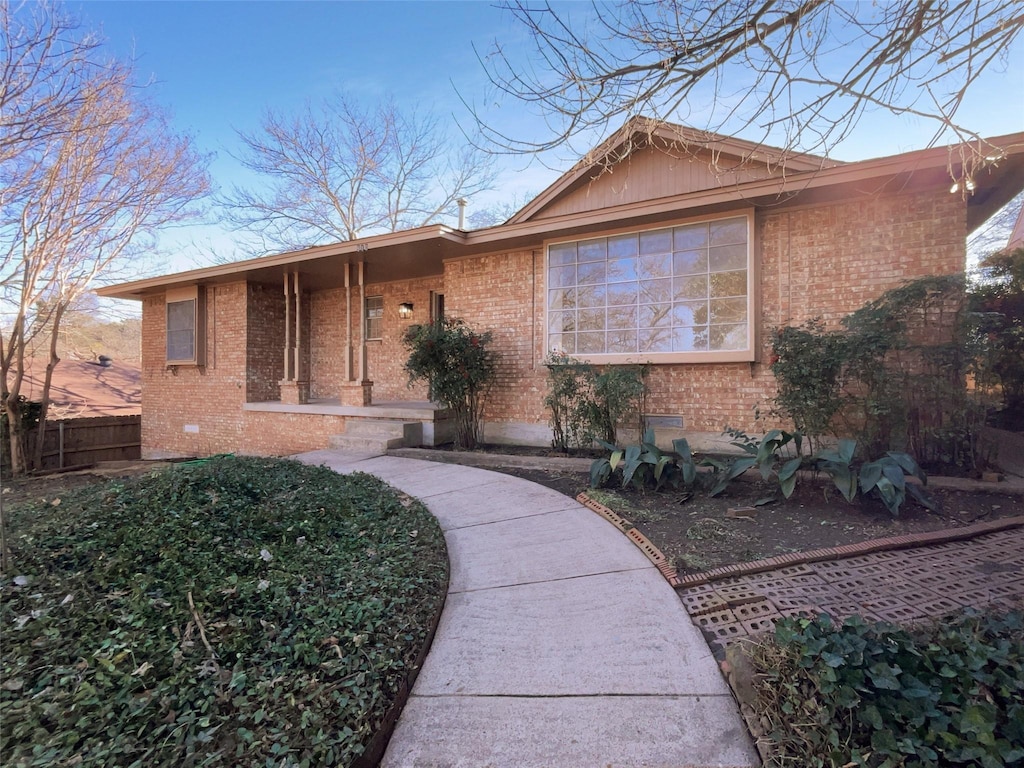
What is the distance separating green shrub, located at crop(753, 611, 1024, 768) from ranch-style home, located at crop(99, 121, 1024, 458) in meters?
3.60

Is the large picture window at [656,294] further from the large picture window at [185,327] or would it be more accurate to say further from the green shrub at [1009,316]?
the large picture window at [185,327]

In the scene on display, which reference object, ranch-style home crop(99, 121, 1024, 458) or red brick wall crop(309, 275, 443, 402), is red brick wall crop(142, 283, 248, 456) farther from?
red brick wall crop(309, 275, 443, 402)

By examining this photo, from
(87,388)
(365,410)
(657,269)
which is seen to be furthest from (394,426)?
(87,388)

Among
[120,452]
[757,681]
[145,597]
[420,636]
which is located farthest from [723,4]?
[120,452]

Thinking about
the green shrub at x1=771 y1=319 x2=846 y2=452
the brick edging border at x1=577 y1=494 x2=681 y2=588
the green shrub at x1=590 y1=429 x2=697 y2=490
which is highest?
the green shrub at x1=771 y1=319 x2=846 y2=452

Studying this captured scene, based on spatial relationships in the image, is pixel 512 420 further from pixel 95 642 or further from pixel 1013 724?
pixel 1013 724

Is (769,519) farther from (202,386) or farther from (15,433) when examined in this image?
(15,433)

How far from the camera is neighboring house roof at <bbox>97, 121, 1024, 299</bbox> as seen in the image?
211 inches

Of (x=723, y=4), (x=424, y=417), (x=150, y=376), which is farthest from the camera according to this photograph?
(x=150, y=376)

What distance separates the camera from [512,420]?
8.30 meters

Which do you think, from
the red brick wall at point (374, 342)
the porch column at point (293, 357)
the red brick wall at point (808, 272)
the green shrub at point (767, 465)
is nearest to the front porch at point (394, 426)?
the porch column at point (293, 357)

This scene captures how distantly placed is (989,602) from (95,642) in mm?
4146

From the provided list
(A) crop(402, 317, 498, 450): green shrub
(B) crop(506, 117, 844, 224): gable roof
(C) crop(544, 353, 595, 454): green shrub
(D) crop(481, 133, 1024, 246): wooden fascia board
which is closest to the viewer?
(D) crop(481, 133, 1024, 246): wooden fascia board

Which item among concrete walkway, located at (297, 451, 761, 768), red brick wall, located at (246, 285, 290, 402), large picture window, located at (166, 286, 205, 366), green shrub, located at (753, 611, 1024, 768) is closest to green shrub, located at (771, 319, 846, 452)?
concrete walkway, located at (297, 451, 761, 768)
